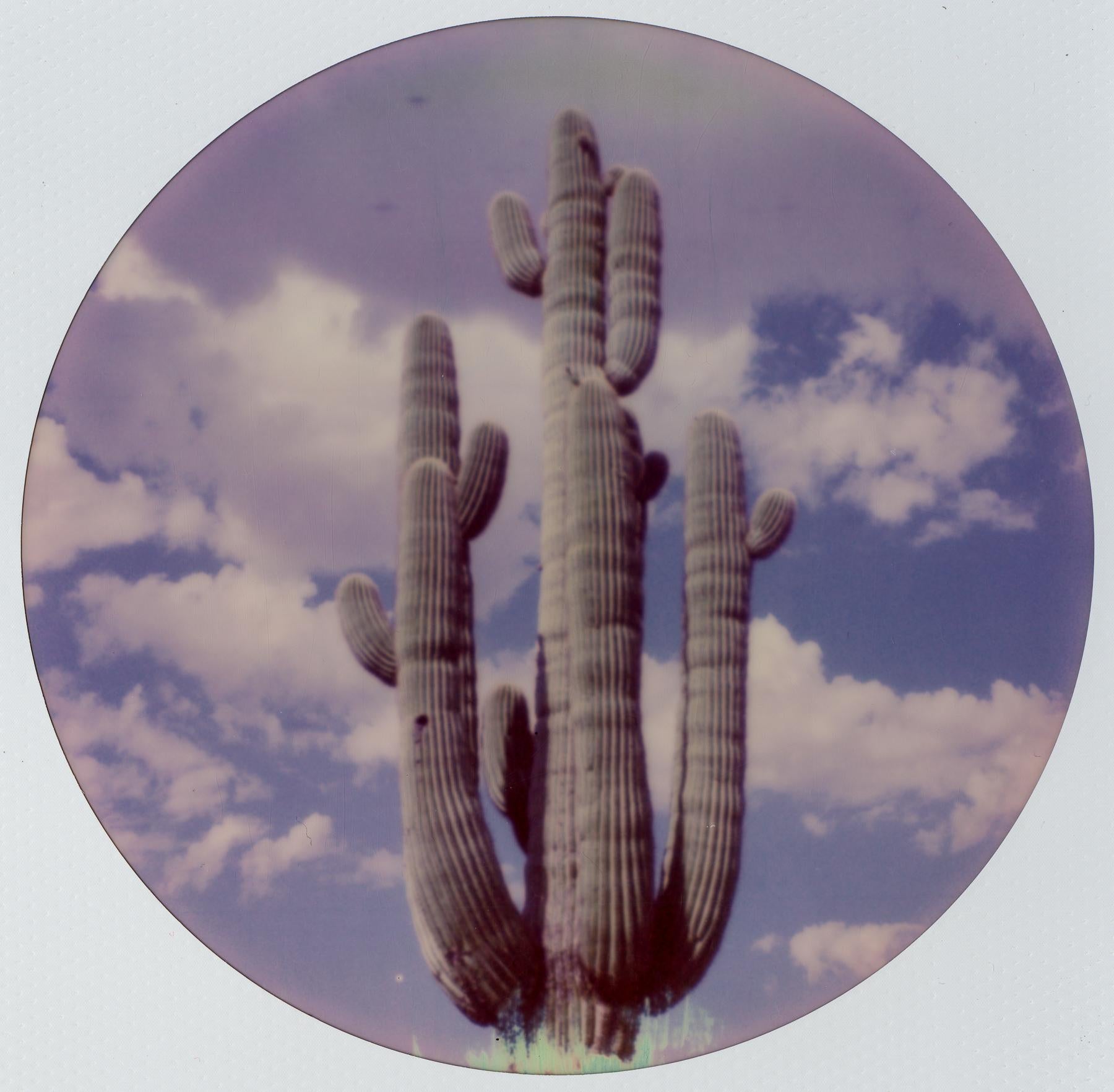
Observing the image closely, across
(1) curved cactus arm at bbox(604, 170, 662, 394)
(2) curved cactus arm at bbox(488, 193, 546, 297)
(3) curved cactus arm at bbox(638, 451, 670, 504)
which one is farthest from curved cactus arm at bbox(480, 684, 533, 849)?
(2) curved cactus arm at bbox(488, 193, 546, 297)

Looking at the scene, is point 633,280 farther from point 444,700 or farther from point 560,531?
point 444,700

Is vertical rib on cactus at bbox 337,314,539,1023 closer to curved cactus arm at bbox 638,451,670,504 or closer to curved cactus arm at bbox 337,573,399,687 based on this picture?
curved cactus arm at bbox 337,573,399,687

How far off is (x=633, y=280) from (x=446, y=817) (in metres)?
1.39

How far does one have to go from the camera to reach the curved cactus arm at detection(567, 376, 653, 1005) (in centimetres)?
249

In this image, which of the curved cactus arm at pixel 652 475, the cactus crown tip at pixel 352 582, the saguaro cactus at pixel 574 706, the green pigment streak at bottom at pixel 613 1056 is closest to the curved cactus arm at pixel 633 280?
the saguaro cactus at pixel 574 706

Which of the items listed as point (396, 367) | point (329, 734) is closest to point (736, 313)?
point (396, 367)

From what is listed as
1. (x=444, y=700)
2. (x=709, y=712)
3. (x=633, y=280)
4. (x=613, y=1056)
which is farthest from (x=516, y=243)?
(x=613, y=1056)

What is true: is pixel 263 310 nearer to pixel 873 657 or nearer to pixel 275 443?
pixel 275 443

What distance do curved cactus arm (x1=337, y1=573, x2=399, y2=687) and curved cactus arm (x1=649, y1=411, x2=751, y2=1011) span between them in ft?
2.33

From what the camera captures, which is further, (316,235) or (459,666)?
(316,235)

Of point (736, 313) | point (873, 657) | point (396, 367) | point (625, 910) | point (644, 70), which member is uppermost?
point (644, 70)

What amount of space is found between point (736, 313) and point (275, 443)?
3.96 feet

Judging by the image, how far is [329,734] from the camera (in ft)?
8.59

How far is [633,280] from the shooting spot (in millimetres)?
2730
